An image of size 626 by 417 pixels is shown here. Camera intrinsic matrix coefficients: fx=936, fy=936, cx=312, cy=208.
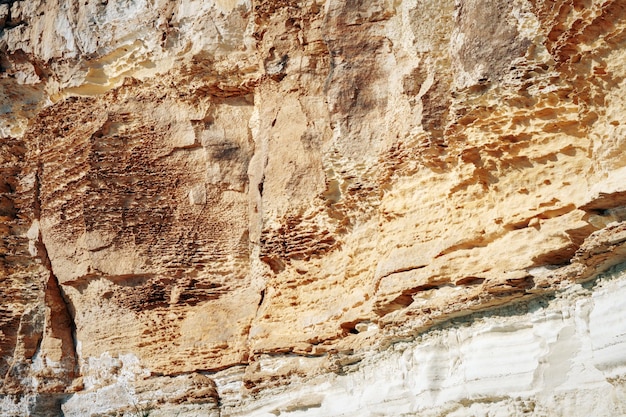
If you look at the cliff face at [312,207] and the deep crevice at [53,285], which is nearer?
the cliff face at [312,207]

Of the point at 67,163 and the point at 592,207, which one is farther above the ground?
the point at 67,163

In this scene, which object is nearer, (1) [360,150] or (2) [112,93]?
(1) [360,150]

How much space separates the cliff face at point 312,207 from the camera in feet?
23.7

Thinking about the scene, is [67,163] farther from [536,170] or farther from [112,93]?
[536,170]

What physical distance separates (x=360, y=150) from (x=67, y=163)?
5025 millimetres

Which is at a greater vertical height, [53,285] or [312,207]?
[53,285]

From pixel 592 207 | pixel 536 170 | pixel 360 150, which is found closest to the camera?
pixel 592 207

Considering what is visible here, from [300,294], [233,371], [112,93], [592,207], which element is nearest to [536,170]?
[592,207]

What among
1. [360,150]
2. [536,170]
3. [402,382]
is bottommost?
[402,382]

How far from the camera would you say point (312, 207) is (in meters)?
10.5

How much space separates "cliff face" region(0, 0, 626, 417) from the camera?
721 cm

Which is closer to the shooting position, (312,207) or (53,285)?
(312,207)

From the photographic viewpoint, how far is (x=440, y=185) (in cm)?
886

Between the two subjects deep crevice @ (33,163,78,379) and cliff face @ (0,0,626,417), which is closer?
cliff face @ (0,0,626,417)
